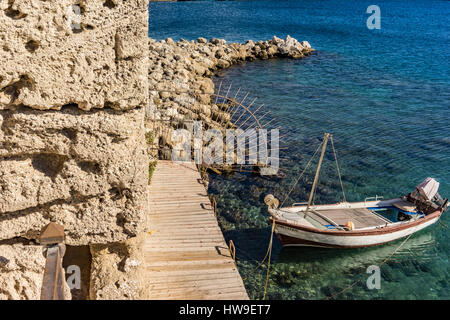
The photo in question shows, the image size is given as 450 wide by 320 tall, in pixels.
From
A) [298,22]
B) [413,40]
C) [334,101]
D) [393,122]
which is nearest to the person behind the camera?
[393,122]

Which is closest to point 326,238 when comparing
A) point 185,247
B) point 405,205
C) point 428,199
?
point 405,205

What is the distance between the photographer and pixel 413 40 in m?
56.0

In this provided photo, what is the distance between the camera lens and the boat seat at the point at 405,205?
1663cm

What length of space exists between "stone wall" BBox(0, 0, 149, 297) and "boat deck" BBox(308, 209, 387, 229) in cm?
1174

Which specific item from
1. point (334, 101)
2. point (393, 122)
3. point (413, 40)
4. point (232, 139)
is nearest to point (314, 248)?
point (232, 139)

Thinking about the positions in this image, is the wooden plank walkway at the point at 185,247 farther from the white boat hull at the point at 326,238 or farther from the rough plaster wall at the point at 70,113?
→ the white boat hull at the point at 326,238

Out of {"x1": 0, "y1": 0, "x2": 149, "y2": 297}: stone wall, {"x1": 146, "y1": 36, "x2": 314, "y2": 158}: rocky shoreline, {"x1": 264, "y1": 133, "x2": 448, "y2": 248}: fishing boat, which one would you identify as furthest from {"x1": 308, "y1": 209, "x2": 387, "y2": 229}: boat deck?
{"x1": 0, "y1": 0, "x2": 149, "y2": 297}: stone wall

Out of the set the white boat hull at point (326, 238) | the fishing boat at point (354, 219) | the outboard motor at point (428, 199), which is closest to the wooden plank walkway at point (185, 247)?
the fishing boat at point (354, 219)

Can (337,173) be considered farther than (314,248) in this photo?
Yes

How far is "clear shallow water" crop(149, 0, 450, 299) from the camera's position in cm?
1423

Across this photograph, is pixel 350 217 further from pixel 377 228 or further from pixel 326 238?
pixel 326 238

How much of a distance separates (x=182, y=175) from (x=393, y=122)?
18545 mm

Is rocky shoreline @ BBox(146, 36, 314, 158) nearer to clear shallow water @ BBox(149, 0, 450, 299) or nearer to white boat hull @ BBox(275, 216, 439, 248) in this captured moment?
clear shallow water @ BBox(149, 0, 450, 299)
